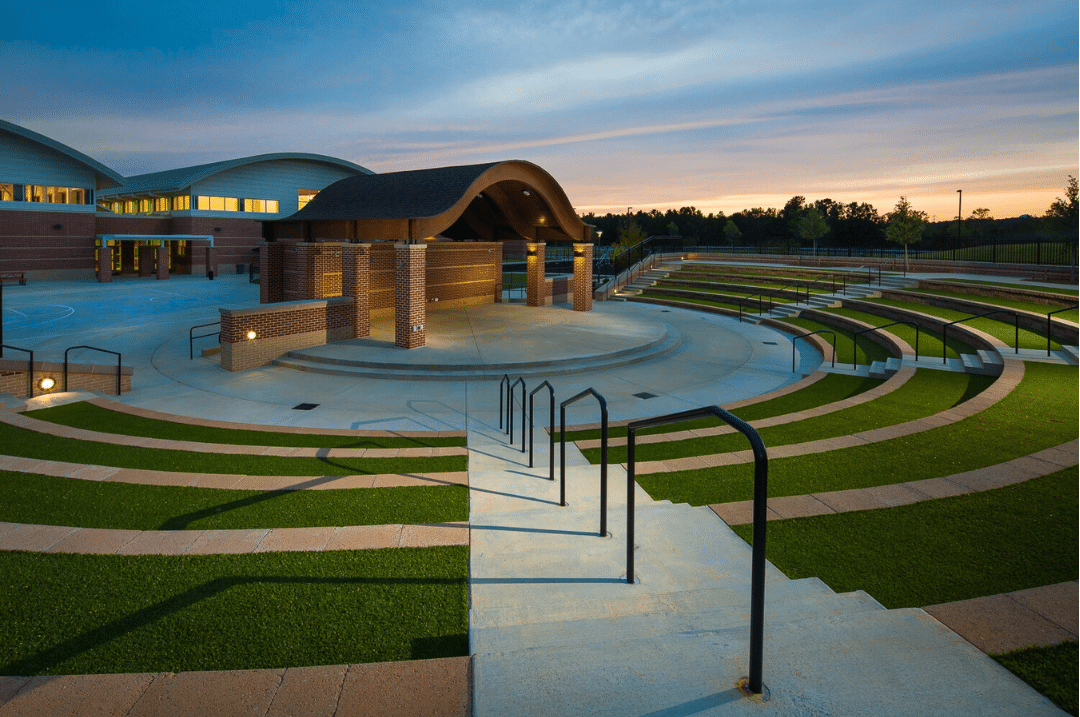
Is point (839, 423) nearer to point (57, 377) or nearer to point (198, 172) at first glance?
point (57, 377)

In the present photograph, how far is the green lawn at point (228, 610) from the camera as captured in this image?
3838mm

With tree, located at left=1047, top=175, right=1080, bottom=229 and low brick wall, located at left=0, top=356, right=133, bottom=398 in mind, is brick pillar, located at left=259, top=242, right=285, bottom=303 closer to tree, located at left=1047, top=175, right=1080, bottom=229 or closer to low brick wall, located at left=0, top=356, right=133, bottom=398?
low brick wall, located at left=0, top=356, right=133, bottom=398

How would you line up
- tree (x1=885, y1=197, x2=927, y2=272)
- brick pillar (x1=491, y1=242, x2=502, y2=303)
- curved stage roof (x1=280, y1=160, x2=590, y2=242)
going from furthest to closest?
tree (x1=885, y1=197, x2=927, y2=272) → brick pillar (x1=491, y1=242, x2=502, y2=303) → curved stage roof (x1=280, y1=160, x2=590, y2=242)

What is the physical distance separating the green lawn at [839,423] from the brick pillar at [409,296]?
10360mm

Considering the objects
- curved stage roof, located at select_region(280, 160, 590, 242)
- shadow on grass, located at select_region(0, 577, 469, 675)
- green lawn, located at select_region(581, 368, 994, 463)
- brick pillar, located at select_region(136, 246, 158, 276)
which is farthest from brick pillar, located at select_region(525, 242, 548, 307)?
brick pillar, located at select_region(136, 246, 158, 276)

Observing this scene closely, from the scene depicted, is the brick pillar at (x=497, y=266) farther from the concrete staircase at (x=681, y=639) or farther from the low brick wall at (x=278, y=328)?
the concrete staircase at (x=681, y=639)

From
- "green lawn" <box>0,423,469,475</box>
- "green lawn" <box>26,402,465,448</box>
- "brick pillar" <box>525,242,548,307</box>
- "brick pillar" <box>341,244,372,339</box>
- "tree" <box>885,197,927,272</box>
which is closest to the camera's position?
"green lawn" <box>0,423,469,475</box>

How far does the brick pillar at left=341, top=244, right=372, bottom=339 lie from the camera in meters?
20.5

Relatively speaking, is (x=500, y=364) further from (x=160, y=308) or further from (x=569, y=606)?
(x=160, y=308)

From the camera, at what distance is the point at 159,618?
165 inches

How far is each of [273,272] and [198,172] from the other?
4256 cm

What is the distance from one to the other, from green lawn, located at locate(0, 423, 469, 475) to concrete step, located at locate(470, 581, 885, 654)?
16.2 ft

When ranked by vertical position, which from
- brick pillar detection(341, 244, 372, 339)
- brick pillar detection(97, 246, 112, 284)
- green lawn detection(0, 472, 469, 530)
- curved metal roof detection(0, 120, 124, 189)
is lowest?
green lawn detection(0, 472, 469, 530)

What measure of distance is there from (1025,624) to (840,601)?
1037mm
